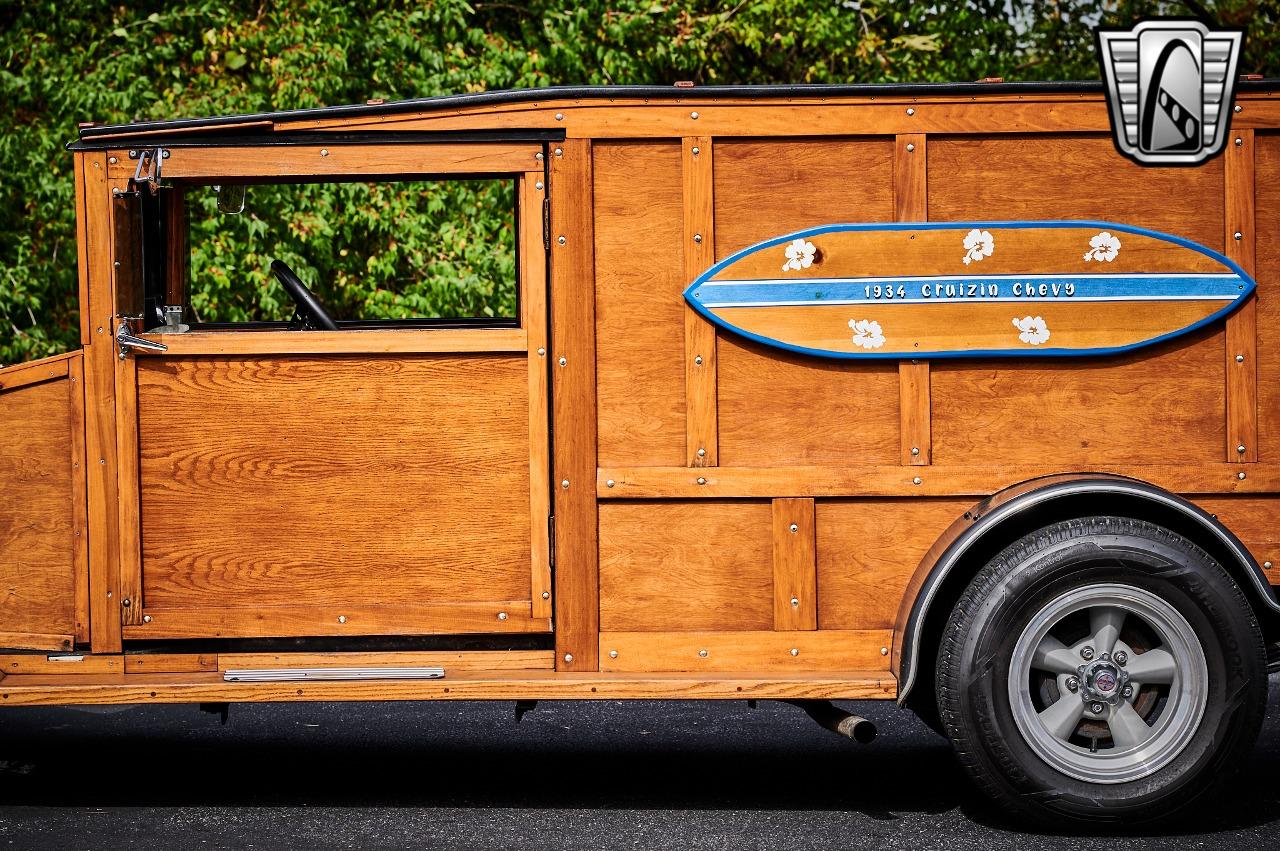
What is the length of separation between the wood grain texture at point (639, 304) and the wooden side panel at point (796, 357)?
15cm

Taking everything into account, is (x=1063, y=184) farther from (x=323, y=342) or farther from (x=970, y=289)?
(x=323, y=342)

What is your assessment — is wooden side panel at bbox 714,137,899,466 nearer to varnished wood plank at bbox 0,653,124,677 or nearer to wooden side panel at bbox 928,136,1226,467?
wooden side panel at bbox 928,136,1226,467

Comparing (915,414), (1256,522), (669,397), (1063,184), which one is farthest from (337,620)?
(1256,522)

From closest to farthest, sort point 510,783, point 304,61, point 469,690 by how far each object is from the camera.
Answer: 1. point 469,690
2. point 510,783
3. point 304,61

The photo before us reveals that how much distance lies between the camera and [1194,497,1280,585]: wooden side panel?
424cm

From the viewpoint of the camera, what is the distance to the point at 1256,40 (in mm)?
12500

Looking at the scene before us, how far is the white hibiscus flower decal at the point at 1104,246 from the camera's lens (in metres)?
4.25

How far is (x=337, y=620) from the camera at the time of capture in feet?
14.0

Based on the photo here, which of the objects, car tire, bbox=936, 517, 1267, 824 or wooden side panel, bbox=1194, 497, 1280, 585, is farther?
wooden side panel, bbox=1194, 497, 1280, 585

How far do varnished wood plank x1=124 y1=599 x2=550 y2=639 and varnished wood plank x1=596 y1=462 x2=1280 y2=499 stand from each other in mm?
661

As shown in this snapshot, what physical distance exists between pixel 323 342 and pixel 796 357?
1.46m

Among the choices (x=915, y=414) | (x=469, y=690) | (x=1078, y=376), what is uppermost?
(x=1078, y=376)

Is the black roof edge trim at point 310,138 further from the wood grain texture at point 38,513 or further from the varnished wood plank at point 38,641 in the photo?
the varnished wood plank at point 38,641

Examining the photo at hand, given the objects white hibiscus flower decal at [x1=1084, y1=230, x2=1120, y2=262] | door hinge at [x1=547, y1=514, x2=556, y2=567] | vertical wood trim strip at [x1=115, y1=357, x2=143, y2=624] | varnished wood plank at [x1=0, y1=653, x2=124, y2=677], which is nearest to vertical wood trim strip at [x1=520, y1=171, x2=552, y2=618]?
door hinge at [x1=547, y1=514, x2=556, y2=567]
